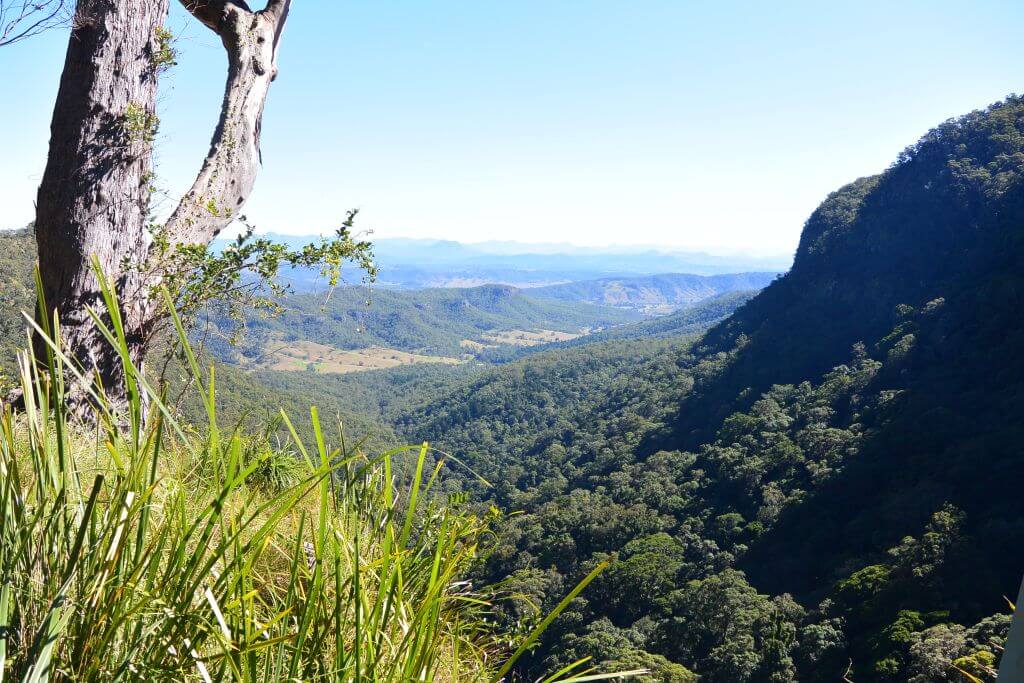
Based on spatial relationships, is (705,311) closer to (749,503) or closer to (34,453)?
(749,503)

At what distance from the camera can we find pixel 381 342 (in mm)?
142625

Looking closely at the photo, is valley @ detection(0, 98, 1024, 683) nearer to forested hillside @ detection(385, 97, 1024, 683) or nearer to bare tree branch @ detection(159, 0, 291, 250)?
forested hillside @ detection(385, 97, 1024, 683)

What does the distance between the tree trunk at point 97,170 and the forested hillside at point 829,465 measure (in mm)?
2582

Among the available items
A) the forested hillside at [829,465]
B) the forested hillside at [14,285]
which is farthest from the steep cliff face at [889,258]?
the forested hillside at [14,285]

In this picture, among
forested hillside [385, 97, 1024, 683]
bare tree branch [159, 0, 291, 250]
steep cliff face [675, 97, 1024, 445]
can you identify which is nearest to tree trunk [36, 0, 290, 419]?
bare tree branch [159, 0, 291, 250]

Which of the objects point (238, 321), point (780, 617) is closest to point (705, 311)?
point (780, 617)

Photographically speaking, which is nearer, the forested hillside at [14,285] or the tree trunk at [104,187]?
the tree trunk at [104,187]

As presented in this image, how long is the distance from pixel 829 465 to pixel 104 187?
2998 cm

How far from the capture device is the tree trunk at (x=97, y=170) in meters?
2.64

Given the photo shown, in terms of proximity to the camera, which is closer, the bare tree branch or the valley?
the bare tree branch

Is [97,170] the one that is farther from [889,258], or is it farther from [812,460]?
[889,258]

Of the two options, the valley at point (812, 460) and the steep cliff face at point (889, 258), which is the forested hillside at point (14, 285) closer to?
the valley at point (812, 460)

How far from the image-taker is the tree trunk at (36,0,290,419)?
2.64m

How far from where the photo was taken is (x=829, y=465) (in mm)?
27578
